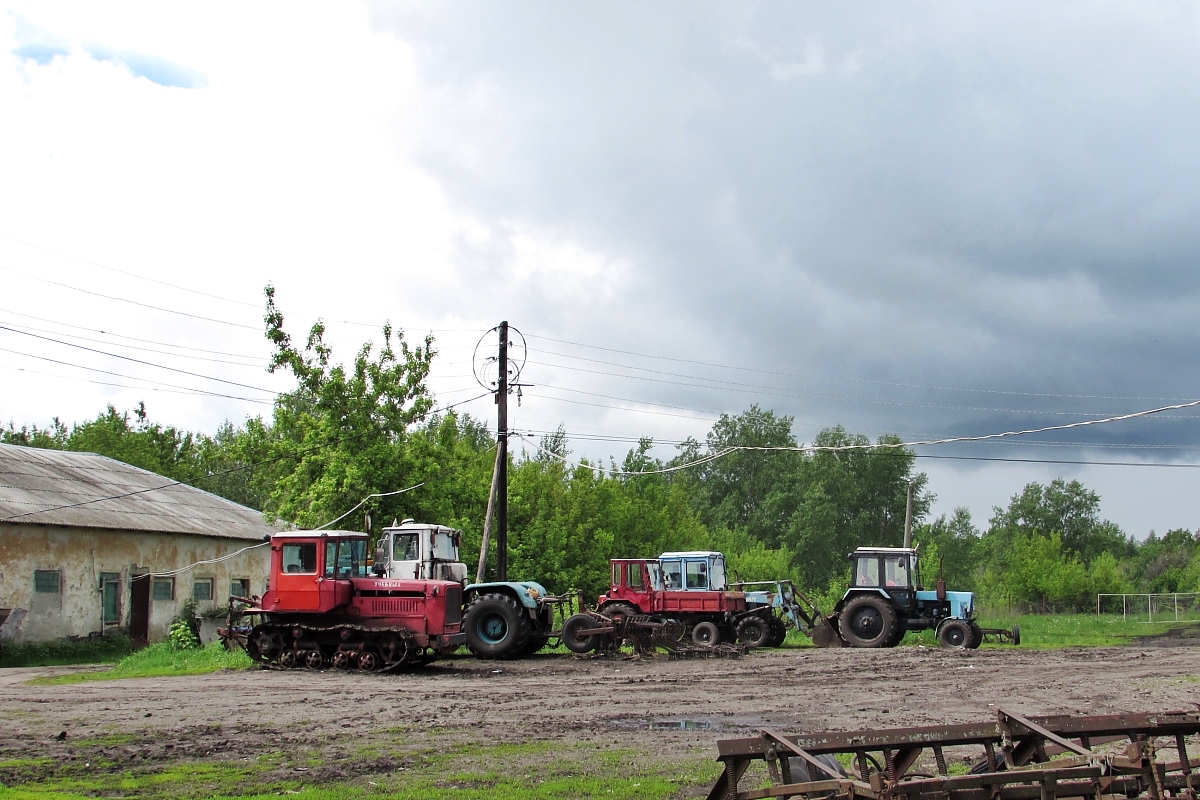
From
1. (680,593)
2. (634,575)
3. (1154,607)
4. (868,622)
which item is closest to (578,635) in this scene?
(634,575)

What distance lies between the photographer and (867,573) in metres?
28.2

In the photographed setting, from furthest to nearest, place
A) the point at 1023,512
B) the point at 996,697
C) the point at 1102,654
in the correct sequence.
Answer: the point at 1023,512, the point at 1102,654, the point at 996,697

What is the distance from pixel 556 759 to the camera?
10234 mm

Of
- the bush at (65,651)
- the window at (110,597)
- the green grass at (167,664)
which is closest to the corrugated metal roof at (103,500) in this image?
the window at (110,597)

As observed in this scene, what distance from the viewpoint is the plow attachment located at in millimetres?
5699

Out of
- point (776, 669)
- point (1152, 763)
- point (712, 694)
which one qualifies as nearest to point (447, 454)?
point (776, 669)

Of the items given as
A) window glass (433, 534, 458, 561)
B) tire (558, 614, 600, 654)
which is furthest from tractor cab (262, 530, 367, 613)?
tire (558, 614, 600, 654)

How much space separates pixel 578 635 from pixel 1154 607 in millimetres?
46248

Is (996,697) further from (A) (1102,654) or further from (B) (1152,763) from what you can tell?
(A) (1102,654)

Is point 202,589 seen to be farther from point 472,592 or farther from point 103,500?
point 472,592

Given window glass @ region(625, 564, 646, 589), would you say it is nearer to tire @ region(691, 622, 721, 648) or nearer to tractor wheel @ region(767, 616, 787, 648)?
tire @ region(691, 622, 721, 648)

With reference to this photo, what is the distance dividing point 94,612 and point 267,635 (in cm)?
968

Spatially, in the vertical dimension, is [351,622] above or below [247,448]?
below

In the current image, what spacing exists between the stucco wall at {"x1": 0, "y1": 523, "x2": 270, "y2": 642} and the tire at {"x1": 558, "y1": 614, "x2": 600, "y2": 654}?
13226mm
